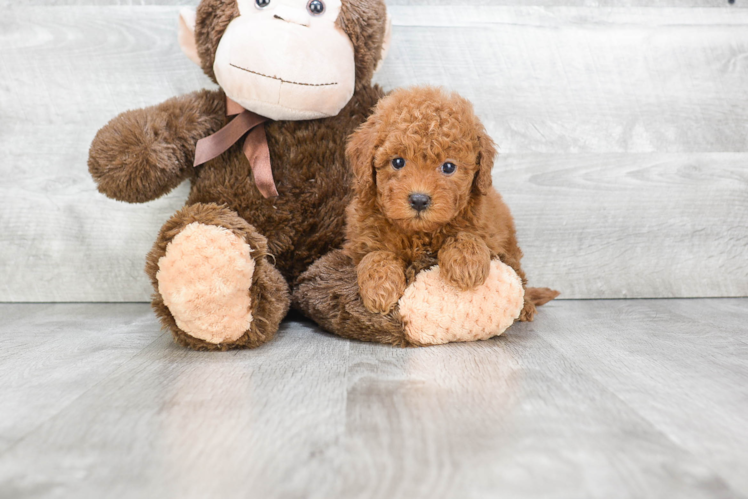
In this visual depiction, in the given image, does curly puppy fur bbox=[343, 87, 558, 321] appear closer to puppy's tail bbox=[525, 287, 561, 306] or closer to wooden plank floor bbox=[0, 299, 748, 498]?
wooden plank floor bbox=[0, 299, 748, 498]

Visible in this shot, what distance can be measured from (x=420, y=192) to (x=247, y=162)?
38 cm

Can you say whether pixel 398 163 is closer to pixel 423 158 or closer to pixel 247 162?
pixel 423 158

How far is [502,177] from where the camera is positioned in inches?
50.9

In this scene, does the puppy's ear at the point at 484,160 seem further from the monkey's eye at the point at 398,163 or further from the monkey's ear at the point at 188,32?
the monkey's ear at the point at 188,32

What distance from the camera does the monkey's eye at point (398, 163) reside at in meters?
0.86

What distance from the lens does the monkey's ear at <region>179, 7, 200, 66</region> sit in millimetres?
1054

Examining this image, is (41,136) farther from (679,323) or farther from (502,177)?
(679,323)

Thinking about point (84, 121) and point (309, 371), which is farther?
point (84, 121)

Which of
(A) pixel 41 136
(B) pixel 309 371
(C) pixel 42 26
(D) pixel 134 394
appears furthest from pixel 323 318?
(C) pixel 42 26

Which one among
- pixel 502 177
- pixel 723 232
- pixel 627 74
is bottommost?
pixel 723 232

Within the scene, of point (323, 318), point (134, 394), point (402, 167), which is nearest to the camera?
point (134, 394)

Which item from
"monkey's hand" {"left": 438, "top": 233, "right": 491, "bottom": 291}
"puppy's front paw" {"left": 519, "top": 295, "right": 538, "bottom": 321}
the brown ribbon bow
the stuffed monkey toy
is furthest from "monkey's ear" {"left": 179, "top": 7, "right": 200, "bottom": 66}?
"puppy's front paw" {"left": 519, "top": 295, "right": 538, "bottom": 321}

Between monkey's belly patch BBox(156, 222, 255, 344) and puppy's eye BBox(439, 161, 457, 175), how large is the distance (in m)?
0.32

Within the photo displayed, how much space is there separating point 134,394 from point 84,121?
31.7 inches
